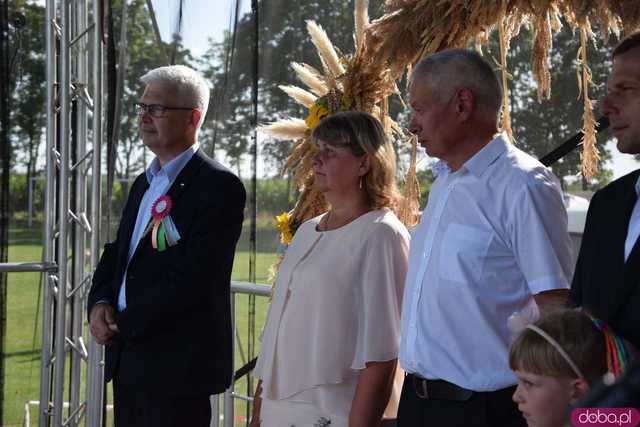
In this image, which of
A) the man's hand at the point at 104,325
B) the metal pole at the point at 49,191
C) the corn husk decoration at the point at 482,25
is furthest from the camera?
the metal pole at the point at 49,191

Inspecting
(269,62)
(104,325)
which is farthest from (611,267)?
(269,62)

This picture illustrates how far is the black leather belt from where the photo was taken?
1.86 meters

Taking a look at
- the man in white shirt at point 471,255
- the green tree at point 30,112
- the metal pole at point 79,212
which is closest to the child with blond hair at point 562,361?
the man in white shirt at point 471,255

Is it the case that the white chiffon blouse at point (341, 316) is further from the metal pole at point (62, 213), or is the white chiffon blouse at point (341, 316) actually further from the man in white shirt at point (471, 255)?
the metal pole at point (62, 213)

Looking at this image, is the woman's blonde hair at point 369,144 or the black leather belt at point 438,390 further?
the woman's blonde hair at point 369,144

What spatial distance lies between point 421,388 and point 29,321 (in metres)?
9.10

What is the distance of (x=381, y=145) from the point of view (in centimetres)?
245

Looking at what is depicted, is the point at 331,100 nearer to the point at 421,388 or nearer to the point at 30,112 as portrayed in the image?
the point at 421,388

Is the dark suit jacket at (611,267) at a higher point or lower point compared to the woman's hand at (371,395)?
higher

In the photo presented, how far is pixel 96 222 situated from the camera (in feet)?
13.7

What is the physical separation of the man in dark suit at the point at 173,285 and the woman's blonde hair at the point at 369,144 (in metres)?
0.41

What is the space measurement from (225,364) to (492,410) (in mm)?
1083

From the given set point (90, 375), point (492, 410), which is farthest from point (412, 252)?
point (90, 375)

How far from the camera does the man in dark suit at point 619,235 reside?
150 centimetres
